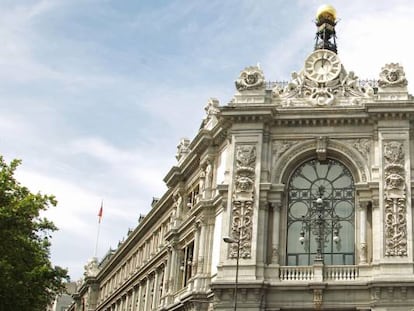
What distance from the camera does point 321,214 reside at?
43.3 meters

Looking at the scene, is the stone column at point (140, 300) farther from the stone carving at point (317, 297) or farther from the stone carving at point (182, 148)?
the stone carving at point (317, 297)

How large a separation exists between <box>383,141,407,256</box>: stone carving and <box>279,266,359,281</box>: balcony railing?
2.17 m

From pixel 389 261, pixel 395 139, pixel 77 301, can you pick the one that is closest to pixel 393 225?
pixel 389 261

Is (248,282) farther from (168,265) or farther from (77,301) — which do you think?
(77,301)

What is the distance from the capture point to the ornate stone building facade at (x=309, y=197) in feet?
133

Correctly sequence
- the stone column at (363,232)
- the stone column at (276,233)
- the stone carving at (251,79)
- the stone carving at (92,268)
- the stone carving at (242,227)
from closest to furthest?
1. the stone column at (363,232)
2. the stone carving at (242,227)
3. the stone column at (276,233)
4. the stone carving at (251,79)
5. the stone carving at (92,268)

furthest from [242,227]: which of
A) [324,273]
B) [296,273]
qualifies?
[324,273]

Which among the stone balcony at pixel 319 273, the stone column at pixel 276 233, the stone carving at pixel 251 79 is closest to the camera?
the stone balcony at pixel 319 273

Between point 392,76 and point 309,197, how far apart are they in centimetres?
828

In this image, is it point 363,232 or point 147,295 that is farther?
point 147,295

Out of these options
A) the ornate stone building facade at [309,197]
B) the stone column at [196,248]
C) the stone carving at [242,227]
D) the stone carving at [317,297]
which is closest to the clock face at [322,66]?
the ornate stone building facade at [309,197]

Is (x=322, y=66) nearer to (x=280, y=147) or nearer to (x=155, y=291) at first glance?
(x=280, y=147)

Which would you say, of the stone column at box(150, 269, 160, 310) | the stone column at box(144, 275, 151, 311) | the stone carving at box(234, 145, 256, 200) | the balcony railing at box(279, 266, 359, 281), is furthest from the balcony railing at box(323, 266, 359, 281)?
the stone column at box(144, 275, 151, 311)

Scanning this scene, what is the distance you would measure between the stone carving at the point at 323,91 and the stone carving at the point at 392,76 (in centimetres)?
101
